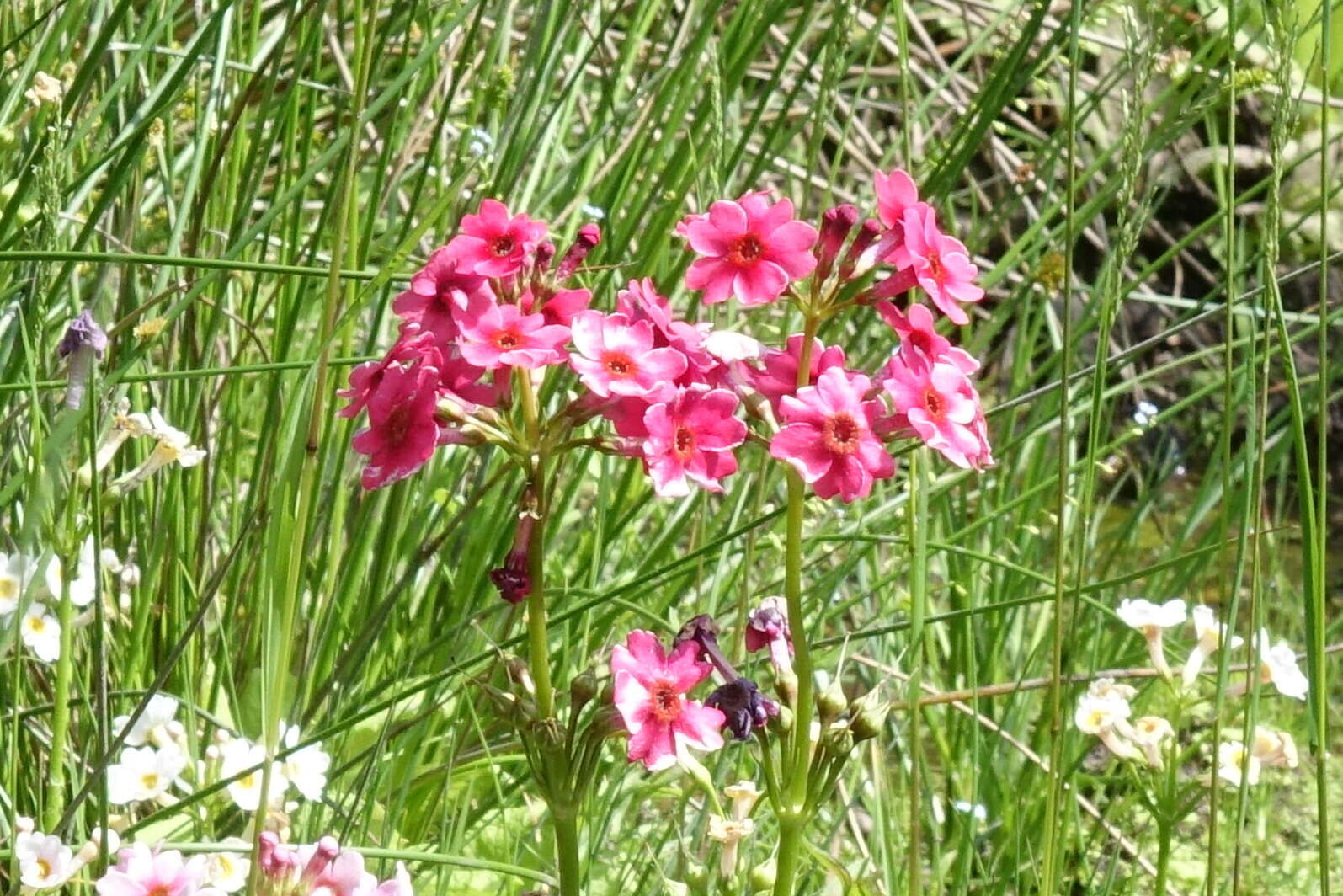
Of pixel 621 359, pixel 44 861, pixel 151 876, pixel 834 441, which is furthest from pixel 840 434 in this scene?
pixel 44 861

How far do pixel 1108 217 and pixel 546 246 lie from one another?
3.20 meters

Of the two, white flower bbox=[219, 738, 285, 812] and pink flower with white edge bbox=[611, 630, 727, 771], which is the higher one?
pink flower with white edge bbox=[611, 630, 727, 771]

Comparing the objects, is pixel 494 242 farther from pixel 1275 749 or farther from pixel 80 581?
pixel 1275 749

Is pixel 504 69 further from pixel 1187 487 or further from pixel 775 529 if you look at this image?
pixel 1187 487

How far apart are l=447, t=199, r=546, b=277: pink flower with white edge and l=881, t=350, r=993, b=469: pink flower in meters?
0.20

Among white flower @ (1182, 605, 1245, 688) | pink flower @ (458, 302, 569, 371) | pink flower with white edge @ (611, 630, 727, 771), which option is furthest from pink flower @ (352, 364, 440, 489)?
white flower @ (1182, 605, 1245, 688)

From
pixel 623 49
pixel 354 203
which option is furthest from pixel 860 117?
pixel 354 203

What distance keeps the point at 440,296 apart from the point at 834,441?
0.71 feet

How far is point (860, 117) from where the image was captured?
335 cm

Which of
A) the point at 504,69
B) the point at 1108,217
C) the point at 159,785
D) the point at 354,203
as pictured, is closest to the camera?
the point at 354,203

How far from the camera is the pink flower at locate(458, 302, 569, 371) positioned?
2.71ft

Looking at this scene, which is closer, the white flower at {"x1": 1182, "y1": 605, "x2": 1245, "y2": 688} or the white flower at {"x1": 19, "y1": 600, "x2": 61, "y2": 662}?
the white flower at {"x1": 19, "y1": 600, "x2": 61, "y2": 662}

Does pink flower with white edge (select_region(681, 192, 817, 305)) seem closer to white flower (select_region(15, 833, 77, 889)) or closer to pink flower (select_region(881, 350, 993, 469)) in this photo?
pink flower (select_region(881, 350, 993, 469))

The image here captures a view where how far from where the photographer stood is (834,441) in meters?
0.83
